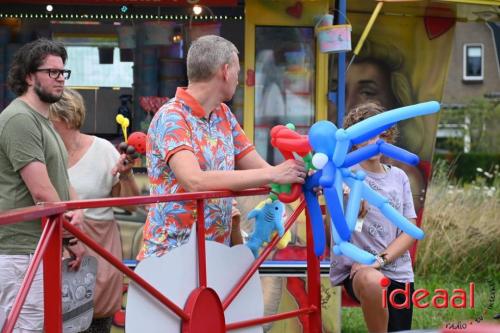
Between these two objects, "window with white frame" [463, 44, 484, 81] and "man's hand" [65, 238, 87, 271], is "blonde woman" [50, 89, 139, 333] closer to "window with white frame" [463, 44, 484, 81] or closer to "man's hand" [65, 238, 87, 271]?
"man's hand" [65, 238, 87, 271]

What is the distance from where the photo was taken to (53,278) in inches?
125

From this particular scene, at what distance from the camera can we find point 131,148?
4945mm

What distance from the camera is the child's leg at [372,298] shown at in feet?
14.7

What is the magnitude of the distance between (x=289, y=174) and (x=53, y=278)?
3.44ft

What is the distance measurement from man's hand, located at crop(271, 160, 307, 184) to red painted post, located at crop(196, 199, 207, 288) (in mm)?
294

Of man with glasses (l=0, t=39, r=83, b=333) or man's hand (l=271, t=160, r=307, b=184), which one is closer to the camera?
man's hand (l=271, t=160, r=307, b=184)

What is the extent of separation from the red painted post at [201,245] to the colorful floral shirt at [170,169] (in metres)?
0.11

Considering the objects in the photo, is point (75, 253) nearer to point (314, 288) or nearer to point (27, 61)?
point (27, 61)

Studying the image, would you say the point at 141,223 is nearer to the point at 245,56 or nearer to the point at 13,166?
the point at 245,56

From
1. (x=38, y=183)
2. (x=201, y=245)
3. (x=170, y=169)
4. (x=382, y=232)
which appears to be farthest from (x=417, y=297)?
(x=38, y=183)

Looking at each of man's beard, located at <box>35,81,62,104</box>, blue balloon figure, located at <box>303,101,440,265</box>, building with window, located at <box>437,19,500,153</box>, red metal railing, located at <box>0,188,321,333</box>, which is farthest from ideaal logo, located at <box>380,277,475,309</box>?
building with window, located at <box>437,19,500,153</box>

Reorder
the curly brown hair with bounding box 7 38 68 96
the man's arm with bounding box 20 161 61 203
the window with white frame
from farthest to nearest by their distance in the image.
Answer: the window with white frame, the curly brown hair with bounding box 7 38 68 96, the man's arm with bounding box 20 161 61 203

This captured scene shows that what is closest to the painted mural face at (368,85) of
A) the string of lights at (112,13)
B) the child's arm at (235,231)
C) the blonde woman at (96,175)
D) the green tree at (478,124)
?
the string of lights at (112,13)

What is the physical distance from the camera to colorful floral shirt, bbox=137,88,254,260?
386 centimetres
